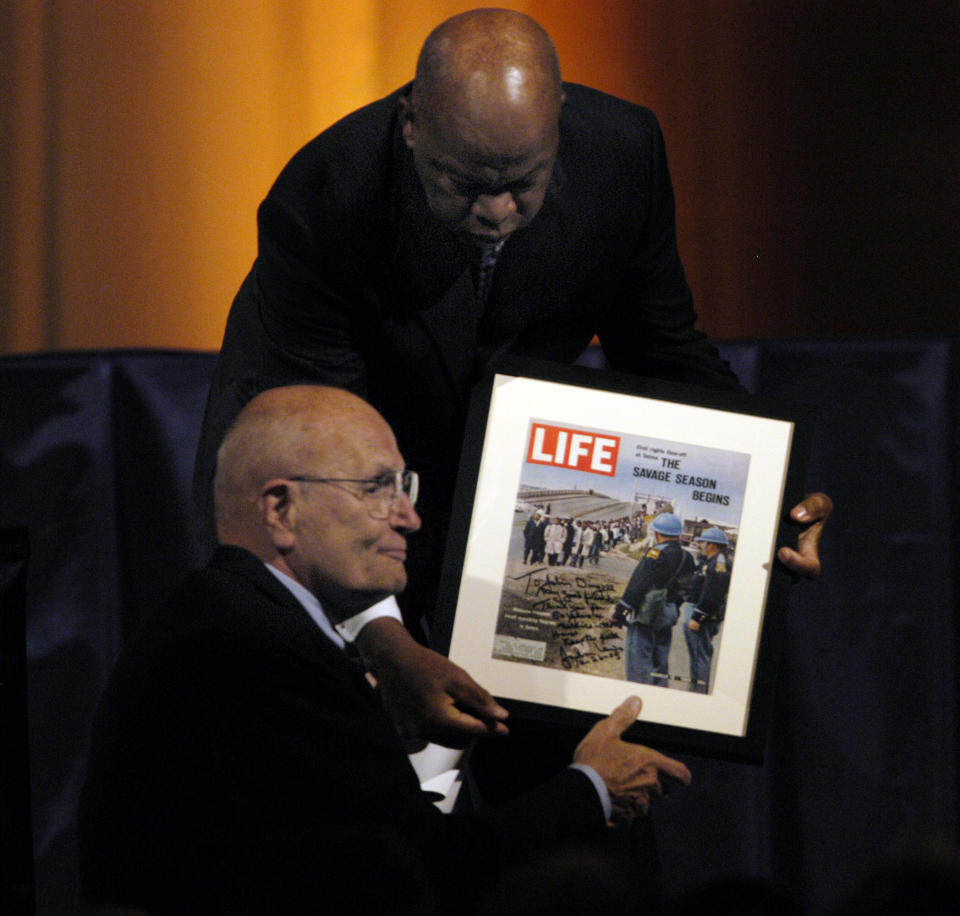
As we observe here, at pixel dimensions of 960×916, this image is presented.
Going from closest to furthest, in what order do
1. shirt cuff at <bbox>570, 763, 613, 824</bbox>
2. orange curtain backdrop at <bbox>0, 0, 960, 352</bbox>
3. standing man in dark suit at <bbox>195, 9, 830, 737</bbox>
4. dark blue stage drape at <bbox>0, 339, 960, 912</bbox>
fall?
1. shirt cuff at <bbox>570, 763, 613, 824</bbox>
2. standing man in dark suit at <bbox>195, 9, 830, 737</bbox>
3. dark blue stage drape at <bbox>0, 339, 960, 912</bbox>
4. orange curtain backdrop at <bbox>0, 0, 960, 352</bbox>

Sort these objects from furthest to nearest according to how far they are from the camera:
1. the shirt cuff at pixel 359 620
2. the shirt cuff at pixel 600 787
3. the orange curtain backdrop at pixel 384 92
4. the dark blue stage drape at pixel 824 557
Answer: the orange curtain backdrop at pixel 384 92 < the dark blue stage drape at pixel 824 557 < the shirt cuff at pixel 359 620 < the shirt cuff at pixel 600 787

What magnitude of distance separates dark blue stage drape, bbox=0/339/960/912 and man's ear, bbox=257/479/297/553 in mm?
697

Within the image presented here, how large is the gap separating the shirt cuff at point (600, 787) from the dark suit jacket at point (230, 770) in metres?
0.14

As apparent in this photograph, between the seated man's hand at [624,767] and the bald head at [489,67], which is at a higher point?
the bald head at [489,67]

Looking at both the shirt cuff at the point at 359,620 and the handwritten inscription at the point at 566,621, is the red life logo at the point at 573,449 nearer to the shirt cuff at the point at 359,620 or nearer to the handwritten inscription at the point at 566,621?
the handwritten inscription at the point at 566,621

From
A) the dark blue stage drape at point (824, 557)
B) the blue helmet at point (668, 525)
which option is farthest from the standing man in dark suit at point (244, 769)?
the dark blue stage drape at point (824, 557)

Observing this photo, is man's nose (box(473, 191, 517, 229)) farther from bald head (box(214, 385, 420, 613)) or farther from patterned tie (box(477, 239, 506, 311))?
bald head (box(214, 385, 420, 613))

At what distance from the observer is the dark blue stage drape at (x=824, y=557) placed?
7.50ft

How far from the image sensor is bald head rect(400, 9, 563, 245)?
158cm

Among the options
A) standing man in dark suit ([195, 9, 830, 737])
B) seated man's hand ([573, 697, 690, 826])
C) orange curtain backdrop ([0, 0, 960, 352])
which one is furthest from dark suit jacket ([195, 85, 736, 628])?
orange curtain backdrop ([0, 0, 960, 352])

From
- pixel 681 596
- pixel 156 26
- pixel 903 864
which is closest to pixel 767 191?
pixel 156 26

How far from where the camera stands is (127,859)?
145cm

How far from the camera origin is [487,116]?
1.58m

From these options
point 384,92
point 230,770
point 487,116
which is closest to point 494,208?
point 487,116
